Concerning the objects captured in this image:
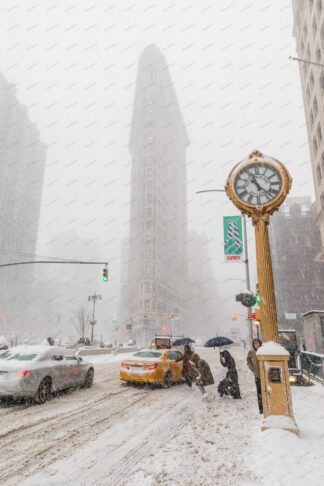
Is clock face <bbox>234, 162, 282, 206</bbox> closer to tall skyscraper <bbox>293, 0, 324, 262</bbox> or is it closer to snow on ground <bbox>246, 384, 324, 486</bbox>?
snow on ground <bbox>246, 384, 324, 486</bbox>

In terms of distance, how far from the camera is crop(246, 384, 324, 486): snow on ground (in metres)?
4.07

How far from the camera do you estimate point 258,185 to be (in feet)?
25.0

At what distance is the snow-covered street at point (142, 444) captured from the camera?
168 inches

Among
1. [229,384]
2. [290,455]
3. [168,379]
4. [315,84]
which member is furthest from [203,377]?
[315,84]

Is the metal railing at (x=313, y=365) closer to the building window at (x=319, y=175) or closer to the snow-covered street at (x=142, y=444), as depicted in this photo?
the snow-covered street at (x=142, y=444)

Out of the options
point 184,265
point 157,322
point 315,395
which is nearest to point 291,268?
point 157,322

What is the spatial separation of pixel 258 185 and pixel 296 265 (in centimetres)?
7162

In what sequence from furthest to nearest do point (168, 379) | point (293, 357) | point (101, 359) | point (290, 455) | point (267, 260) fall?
point (101, 359)
point (293, 357)
point (168, 379)
point (267, 260)
point (290, 455)

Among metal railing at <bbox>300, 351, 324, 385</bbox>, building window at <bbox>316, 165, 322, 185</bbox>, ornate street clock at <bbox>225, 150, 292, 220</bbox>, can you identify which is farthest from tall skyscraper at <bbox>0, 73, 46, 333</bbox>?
ornate street clock at <bbox>225, 150, 292, 220</bbox>

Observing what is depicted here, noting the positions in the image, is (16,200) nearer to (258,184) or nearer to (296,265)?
(296,265)

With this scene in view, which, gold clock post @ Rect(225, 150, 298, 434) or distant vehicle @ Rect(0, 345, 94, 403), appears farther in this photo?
distant vehicle @ Rect(0, 345, 94, 403)

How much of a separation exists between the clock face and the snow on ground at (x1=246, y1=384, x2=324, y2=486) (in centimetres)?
467

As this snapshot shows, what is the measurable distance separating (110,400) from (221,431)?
13.7 ft

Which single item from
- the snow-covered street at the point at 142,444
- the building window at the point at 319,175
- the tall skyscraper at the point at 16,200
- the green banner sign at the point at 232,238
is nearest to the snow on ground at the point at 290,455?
Result: the snow-covered street at the point at 142,444
